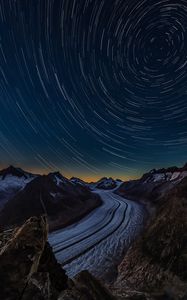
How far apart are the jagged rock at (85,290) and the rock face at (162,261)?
2.78 metres

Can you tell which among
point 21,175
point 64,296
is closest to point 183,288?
point 64,296

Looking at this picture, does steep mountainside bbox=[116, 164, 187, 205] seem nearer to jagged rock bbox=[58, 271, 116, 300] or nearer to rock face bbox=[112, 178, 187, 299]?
rock face bbox=[112, 178, 187, 299]

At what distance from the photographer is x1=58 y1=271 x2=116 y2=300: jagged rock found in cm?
745

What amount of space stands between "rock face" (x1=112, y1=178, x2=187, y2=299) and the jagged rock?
9.11ft

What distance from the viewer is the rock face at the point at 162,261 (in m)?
12.3

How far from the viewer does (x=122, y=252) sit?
27.2m

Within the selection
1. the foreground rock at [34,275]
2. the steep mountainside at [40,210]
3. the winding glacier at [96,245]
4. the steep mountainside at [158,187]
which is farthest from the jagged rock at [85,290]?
the steep mountainside at [158,187]

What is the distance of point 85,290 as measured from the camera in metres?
7.78

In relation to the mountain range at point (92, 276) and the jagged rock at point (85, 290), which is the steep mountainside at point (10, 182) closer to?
the mountain range at point (92, 276)

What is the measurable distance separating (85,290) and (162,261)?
8.96m

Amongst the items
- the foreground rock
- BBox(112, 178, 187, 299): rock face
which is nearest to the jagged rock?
the foreground rock

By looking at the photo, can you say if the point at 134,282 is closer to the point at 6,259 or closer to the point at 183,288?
the point at 183,288

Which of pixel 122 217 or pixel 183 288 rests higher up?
Answer: pixel 122 217

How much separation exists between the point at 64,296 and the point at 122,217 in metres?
41.3
